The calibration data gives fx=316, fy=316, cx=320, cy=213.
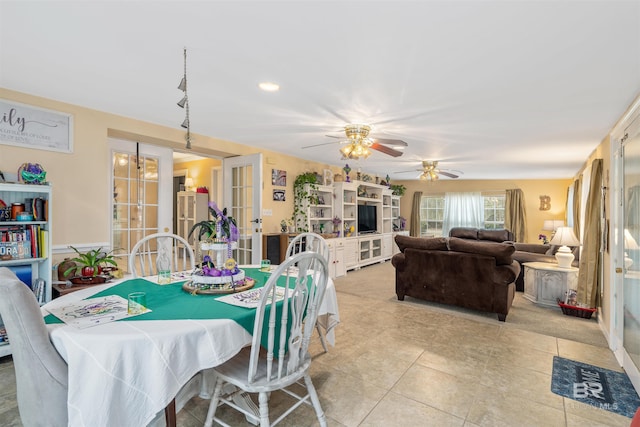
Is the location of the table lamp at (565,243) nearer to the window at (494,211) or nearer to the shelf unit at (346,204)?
the shelf unit at (346,204)

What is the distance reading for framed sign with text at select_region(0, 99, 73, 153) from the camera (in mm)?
2629

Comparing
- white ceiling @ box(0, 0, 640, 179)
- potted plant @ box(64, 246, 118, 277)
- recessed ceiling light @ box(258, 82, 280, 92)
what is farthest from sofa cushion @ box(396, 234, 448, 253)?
potted plant @ box(64, 246, 118, 277)

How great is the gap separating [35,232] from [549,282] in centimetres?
574

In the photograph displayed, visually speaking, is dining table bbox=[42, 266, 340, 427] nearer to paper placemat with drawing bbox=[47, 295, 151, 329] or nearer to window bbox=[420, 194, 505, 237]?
paper placemat with drawing bbox=[47, 295, 151, 329]

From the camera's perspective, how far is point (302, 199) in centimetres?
561

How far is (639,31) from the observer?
5.30 feet

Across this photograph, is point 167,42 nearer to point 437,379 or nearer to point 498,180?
point 437,379

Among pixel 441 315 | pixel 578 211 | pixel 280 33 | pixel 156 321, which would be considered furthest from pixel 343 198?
pixel 156 321

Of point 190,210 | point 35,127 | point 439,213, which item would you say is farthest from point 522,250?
point 35,127

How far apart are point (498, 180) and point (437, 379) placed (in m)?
7.87

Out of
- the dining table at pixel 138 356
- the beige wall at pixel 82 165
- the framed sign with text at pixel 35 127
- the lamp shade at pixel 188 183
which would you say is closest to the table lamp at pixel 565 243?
the dining table at pixel 138 356

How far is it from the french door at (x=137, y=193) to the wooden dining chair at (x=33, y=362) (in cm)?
231

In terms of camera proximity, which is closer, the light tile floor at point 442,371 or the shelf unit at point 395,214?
the light tile floor at point 442,371

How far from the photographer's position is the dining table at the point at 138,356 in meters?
1.18
